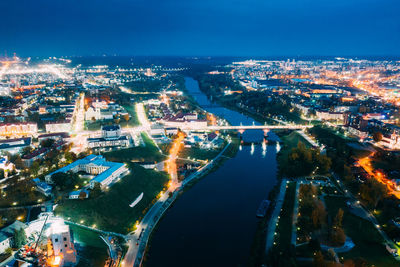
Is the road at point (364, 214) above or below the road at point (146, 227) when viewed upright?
below

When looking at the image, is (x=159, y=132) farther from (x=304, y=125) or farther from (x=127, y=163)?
(x=304, y=125)

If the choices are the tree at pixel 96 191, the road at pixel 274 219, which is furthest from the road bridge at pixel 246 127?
the tree at pixel 96 191

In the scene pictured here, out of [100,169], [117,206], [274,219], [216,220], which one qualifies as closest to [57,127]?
[100,169]

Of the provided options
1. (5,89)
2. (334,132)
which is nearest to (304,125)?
(334,132)

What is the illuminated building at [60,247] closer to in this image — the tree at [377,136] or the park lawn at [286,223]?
the park lawn at [286,223]

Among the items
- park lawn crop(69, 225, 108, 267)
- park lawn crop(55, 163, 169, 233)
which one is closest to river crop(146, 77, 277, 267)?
park lawn crop(55, 163, 169, 233)

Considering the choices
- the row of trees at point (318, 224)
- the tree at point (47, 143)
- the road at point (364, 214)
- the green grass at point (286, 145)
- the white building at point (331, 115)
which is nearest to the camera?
the row of trees at point (318, 224)

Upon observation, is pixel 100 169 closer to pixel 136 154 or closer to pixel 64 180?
pixel 64 180
